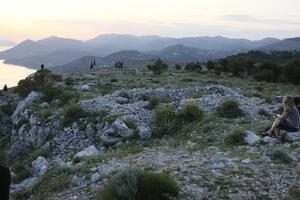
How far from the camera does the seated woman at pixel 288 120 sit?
11.0 metres

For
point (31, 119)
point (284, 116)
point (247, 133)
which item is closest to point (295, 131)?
point (284, 116)

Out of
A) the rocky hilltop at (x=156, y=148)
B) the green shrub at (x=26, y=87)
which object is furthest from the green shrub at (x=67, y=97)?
the green shrub at (x=26, y=87)

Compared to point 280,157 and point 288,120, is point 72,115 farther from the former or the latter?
point 280,157

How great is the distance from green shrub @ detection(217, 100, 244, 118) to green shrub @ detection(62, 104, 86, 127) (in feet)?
25.5

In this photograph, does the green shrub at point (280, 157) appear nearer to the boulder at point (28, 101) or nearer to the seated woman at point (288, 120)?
the seated woman at point (288, 120)

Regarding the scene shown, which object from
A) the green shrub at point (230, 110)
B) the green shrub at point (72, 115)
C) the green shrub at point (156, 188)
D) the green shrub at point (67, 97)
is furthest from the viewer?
the green shrub at point (67, 97)

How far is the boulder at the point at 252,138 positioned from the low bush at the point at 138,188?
514 cm

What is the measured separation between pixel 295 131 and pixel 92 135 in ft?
30.6

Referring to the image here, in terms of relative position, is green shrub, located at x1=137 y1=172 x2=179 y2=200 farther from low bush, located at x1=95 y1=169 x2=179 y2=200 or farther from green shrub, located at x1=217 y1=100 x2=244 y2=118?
green shrub, located at x1=217 y1=100 x2=244 y2=118

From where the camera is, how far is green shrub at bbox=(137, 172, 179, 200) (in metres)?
6.20

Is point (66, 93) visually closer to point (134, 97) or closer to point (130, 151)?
point (134, 97)

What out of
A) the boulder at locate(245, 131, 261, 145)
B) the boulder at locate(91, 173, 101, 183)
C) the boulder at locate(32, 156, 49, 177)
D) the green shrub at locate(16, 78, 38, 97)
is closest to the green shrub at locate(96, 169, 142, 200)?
the boulder at locate(91, 173, 101, 183)

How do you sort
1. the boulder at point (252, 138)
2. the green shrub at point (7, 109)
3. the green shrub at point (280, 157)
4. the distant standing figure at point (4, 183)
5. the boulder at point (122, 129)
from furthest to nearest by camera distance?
the green shrub at point (7, 109) → the boulder at point (122, 129) → the boulder at point (252, 138) → the green shrub at point (280, 157) → the distant standing figure at point (4, 183)

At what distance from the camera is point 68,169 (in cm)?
939
